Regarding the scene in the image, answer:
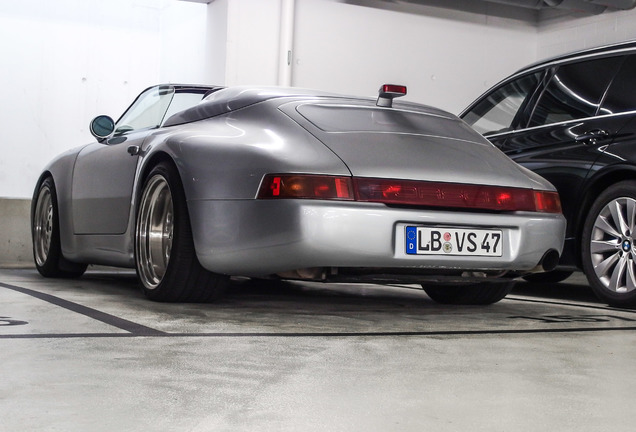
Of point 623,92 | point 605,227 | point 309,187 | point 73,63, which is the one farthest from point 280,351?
point 73,63

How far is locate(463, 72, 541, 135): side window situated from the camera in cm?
629

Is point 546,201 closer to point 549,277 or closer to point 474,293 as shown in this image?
point 474,293

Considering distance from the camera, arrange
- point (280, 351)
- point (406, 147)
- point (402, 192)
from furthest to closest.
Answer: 1. point (406, 147)
2. point (402, 192)
3. point (280, 351)

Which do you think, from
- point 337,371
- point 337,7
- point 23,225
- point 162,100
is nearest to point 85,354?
point 337,371

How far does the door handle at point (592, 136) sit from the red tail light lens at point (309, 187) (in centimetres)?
221

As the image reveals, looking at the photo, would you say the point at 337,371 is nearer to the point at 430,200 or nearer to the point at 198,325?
the point at 198,325

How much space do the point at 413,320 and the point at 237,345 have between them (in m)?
1.27

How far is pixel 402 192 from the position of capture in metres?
3.93

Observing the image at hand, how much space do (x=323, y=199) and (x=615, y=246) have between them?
226 centimetres

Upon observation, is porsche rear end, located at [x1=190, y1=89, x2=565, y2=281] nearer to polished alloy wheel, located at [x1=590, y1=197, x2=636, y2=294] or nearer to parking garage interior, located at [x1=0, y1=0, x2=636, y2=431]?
parking garage interior, located at [x1=0, y1=0, x2=636, y2=431]

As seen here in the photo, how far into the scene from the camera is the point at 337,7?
11.2 metres

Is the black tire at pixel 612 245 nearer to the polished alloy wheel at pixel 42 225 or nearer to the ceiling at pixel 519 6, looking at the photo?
the polished alloy wheel at pixel 42 225

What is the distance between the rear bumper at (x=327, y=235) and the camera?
377 centimetres

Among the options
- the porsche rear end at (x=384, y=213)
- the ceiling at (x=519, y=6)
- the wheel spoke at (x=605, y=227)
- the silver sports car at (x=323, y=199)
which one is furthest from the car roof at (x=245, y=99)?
the ceiling at (x=519, y=6)
